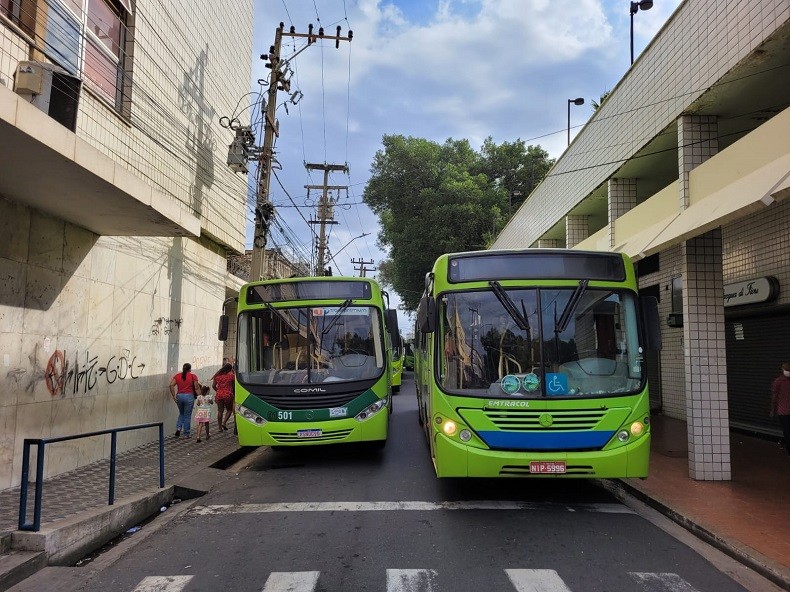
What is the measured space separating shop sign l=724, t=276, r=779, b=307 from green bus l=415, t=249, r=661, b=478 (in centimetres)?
512

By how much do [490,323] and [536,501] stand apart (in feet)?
7.38

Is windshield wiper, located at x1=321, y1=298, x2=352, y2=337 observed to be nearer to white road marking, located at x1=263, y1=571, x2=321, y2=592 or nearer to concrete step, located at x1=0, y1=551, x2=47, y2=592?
white road marking, located at x1=263, y1=571, x2=321, y2=592

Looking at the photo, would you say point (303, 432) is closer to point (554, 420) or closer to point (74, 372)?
point (74, 372)

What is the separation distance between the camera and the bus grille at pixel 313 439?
28.3ft

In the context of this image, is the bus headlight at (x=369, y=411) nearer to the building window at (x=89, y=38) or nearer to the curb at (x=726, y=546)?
the curb at (x=726, y=546)

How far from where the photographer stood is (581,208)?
542 inches

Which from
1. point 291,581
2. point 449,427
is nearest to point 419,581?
point 291,581

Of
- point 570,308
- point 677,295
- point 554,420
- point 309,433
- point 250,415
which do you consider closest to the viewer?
point 554,420

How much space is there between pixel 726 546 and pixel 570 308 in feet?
8.69

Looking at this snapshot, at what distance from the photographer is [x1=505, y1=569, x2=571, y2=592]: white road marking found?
425 centimetres

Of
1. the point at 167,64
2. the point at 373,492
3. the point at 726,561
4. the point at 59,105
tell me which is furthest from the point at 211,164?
the point at 726,561

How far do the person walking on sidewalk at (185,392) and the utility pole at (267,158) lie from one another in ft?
12.8

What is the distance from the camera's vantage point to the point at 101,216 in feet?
26.0

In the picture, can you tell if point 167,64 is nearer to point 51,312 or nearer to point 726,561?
point 51,312
